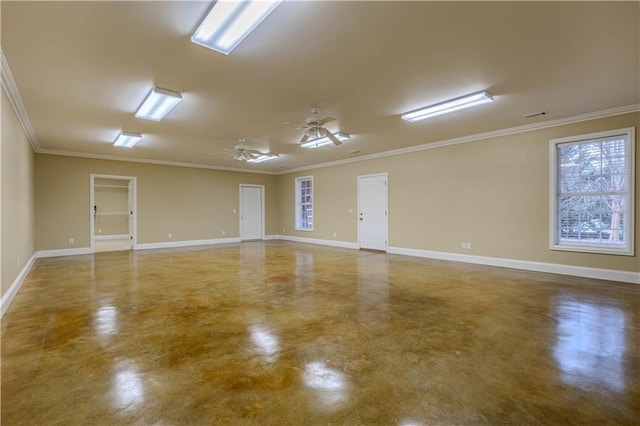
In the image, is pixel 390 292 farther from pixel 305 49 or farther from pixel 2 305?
pixel 2 305

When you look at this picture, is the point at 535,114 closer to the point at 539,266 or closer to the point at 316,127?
the point at 539,266

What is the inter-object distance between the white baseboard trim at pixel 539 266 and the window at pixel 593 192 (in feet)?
1.06

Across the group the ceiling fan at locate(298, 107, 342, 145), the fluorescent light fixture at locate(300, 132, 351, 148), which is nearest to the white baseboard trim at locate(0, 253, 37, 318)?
the ceiling fan at locate(298, 107, 342, 145)

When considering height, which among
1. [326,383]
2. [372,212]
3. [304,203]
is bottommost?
[326,383]

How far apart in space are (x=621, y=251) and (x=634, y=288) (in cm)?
60

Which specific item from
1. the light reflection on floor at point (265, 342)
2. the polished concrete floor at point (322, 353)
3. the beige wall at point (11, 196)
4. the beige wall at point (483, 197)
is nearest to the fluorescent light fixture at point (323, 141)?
the beige wall at point (483, 197)

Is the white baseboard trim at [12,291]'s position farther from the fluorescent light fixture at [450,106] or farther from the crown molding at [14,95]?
the fluorescent light fixture at [450,106]

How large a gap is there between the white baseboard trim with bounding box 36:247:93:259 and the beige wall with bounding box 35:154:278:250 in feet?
0.31

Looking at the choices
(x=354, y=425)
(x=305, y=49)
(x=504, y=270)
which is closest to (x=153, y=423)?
(x=354, y=425)

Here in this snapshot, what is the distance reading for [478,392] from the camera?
192 centimetres

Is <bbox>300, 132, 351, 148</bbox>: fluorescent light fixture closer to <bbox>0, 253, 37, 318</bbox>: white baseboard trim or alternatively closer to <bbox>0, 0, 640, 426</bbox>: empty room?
<bbox>0, 0, 640, 426</bbox>: empty room

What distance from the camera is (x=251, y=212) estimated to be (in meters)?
11.1

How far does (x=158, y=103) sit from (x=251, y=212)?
7.08 meters

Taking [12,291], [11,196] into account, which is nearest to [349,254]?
[12,291]
